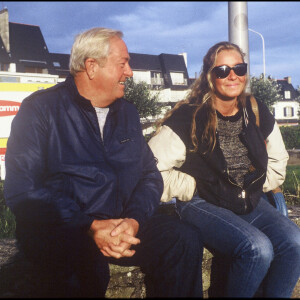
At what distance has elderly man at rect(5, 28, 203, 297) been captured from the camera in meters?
2.07

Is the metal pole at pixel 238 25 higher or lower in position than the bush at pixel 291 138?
higher

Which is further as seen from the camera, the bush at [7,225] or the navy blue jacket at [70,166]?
the bush at [7,225]

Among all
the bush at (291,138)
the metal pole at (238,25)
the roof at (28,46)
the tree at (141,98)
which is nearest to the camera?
Answer: the metal pole at (238,25)

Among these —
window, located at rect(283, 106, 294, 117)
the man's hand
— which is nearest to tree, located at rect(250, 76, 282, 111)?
window, located at rect(283, 106, 294, 117)

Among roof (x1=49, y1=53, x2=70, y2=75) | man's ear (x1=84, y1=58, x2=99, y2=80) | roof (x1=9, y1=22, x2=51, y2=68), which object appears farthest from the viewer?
roof (x1=49, y1=53, x2=70, y2=75)

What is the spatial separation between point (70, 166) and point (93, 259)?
535 mm

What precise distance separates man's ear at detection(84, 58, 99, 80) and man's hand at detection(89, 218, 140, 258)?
99cm

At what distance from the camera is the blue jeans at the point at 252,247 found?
88.8 inches

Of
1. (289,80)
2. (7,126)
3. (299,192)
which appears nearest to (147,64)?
(289,80)

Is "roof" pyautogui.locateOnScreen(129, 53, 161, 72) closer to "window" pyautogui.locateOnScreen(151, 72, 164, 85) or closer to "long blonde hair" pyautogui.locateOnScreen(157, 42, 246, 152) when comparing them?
"window" pyautogui.locateOnScreen(151, 72, 164, 85)

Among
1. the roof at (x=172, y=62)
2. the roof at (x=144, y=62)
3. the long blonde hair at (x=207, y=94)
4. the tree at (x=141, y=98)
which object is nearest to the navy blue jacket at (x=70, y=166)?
the long blonde hair at (x=207, y=94)

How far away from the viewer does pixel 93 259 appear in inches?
83.0

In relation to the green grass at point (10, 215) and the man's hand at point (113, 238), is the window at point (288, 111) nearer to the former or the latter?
the green grass at point (10, 215)

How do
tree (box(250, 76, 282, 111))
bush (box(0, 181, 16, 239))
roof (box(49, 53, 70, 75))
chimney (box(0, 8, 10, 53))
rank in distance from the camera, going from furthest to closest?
roof (box(49, 53, 70, 75)) → tree (box(250, 76, 282, 111)) → chimney (box(0, 8, 10, 53)) → bush (box(0, 181, 16, 239))
